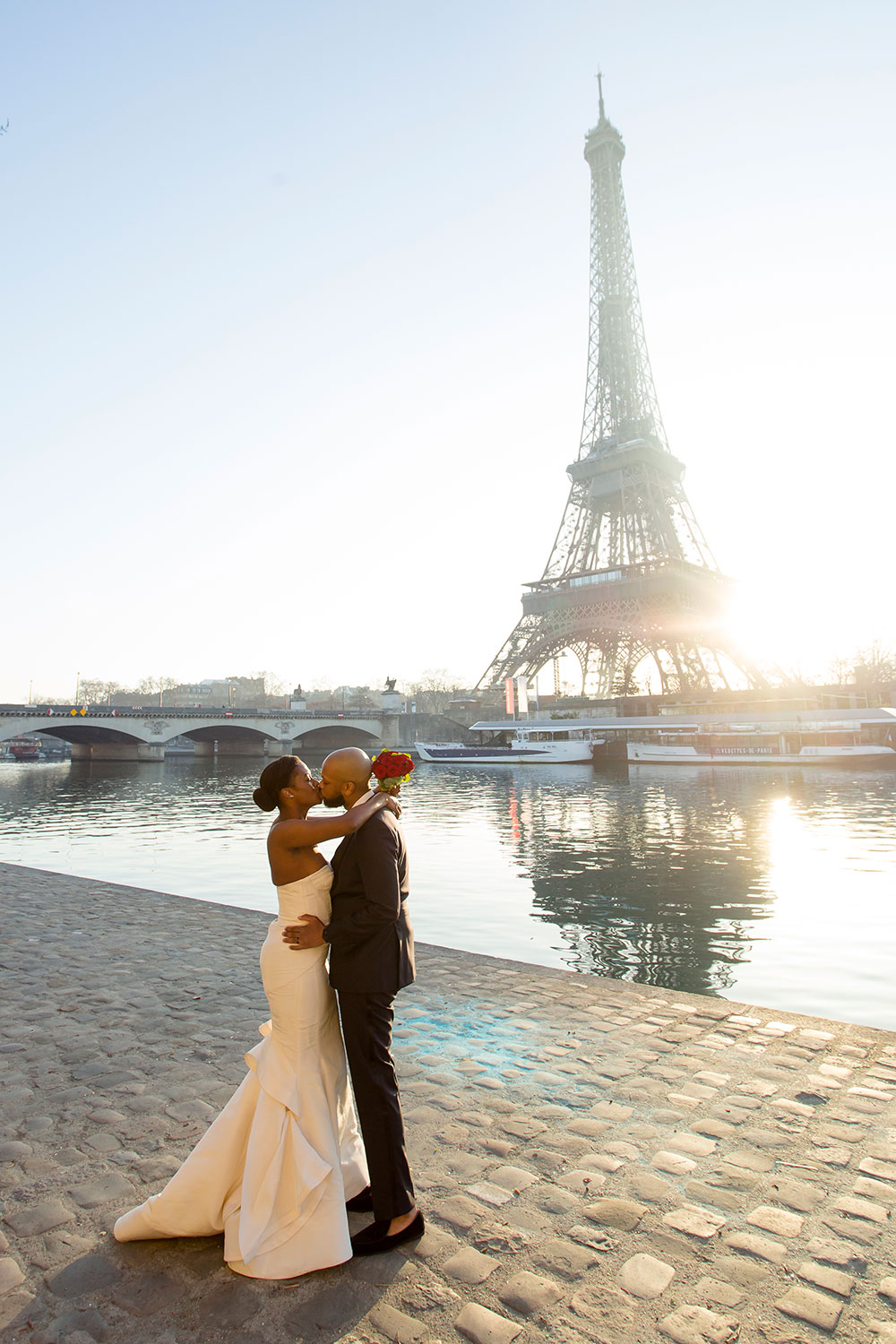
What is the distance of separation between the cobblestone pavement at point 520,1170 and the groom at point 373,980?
0.22m

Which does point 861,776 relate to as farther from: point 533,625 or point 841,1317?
point 841,1317

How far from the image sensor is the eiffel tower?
2372 inches

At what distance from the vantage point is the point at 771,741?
47906 mm

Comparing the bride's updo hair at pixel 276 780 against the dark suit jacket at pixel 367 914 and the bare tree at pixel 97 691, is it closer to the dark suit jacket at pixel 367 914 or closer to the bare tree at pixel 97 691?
the dark suit jacket at pixel 367 914

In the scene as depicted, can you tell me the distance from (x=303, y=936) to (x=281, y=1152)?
30.2 inches

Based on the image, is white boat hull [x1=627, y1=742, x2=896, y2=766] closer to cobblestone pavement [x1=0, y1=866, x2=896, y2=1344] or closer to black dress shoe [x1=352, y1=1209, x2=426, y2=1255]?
cobblestone pavement [x1=0, y1=866, x2=896, y2=1344]

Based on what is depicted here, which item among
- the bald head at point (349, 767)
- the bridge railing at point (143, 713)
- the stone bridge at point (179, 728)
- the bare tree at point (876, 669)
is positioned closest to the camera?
the bald head at point (349, 767)

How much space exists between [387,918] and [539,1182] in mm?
1403

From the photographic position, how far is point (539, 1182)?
3459mm

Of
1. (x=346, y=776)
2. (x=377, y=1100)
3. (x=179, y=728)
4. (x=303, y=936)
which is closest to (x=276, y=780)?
(x=346, y=776)

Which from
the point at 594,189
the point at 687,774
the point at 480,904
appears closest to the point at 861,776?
the point at 687,774

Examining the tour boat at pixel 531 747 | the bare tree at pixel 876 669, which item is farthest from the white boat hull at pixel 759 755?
the bare tree at pixel 876 669

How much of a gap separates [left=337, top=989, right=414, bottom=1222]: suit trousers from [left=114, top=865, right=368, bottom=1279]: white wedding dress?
0.37 ft

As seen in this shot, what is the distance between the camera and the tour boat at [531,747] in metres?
55.9
